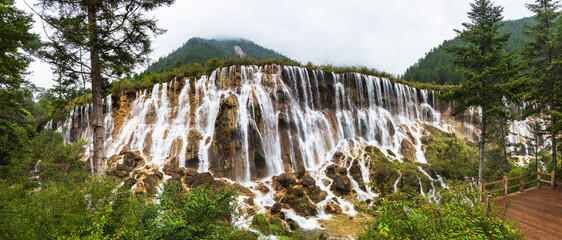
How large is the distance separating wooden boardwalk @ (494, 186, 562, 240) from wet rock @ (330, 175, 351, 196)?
372 inches

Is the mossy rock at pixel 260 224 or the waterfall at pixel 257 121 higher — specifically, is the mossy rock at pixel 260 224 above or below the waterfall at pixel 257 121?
below

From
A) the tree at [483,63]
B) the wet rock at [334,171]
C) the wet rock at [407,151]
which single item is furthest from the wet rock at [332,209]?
the wet rock at [407,151]

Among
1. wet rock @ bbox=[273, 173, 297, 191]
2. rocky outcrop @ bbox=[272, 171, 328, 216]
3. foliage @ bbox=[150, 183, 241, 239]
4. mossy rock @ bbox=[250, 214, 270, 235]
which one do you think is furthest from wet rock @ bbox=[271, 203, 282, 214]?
foliage @ bbox=[150, 183, 241, 239]

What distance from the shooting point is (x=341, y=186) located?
695 inches

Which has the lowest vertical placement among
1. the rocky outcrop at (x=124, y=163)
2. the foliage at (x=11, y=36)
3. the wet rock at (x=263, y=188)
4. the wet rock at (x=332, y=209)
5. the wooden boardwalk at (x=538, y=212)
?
the wet rock at (x=332, y=209)

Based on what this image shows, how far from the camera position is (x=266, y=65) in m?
24.8

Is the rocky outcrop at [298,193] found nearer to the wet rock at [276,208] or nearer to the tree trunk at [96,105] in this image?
the wet rock at [276,208]

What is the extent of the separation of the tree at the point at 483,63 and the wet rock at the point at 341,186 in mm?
8420

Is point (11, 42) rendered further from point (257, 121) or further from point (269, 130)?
point (269, 130)

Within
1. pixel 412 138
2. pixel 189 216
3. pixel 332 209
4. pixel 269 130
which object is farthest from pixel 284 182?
pixel 412 138

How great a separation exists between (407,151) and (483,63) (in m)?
15.7

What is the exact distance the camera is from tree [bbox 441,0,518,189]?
36.1 feet

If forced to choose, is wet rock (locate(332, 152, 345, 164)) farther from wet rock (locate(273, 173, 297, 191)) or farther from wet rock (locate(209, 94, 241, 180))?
wet rock (locate(209, 94, 241, 180))

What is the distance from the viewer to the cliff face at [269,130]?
18.7m
